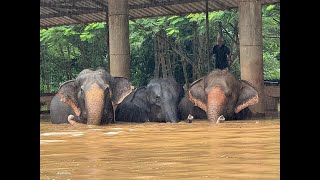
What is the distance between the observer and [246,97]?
1305cm

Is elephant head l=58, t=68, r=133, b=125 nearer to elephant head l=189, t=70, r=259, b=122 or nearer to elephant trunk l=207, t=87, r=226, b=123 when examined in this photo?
elephant head l=189, t=70, r=259, b=122

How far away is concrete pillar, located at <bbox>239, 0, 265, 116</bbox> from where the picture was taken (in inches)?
533

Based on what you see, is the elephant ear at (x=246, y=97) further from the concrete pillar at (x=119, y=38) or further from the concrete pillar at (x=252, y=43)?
the concrete pillar at (x=119, y=38)

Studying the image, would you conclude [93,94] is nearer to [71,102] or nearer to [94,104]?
[94,104]

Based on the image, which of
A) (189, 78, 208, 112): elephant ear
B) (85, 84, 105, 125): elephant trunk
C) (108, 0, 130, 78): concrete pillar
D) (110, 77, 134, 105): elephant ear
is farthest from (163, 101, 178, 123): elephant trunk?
(108, 0, 130, 78): concrete pillar

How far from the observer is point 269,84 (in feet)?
54.2

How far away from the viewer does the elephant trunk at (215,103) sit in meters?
12.3

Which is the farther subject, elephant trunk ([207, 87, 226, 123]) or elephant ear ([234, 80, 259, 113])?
elephant ear ([234, 80, 259, 113])

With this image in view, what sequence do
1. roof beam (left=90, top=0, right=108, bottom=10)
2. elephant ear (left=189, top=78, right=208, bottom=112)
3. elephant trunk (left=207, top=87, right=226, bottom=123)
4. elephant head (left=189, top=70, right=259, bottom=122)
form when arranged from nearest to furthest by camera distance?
elephant trunk (left=207, top=87, right=226, bottom=123), elephant head (left=189, top=70, right=259, bottom=122), elephant ear (left=189, top=78, right=208, bottom=112), roof beam (left=90, top=0, right=108, bottom=10)

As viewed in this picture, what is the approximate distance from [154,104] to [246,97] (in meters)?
1.86

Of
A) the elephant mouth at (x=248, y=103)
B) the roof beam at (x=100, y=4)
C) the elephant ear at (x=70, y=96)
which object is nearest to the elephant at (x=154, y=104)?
the elephant mouth at (x=248, y=103)

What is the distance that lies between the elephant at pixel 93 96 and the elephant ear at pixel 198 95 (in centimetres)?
135

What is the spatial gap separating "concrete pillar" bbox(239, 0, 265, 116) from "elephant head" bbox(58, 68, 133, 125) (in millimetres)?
2514

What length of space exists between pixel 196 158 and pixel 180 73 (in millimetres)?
22295
